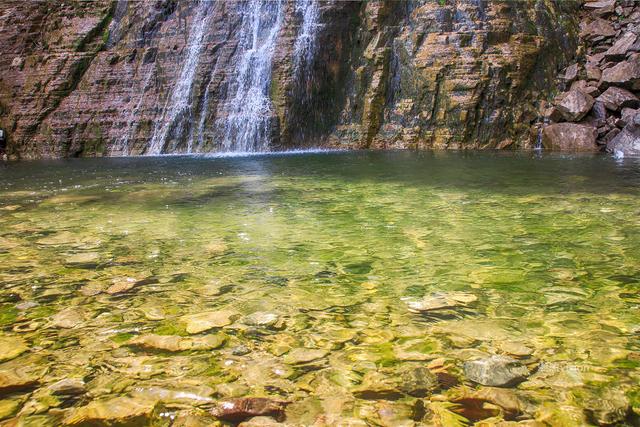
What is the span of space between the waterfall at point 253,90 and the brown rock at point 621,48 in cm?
914

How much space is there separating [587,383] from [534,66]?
13.6 metres

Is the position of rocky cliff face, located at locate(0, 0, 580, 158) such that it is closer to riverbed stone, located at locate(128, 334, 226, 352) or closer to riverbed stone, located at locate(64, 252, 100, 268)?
riverbed stone, located at locate(64, 252, 100, 268)

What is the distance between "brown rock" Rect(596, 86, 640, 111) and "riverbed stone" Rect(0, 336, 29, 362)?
13.0 metres

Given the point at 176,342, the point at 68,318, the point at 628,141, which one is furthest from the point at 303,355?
the point at 628,141

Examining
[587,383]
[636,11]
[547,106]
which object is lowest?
[587,383]

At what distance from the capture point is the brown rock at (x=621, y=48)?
1241 centimetres

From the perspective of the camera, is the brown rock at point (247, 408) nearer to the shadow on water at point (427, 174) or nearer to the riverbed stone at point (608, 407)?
the riverbed stone at point (608, 407)

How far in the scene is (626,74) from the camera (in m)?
11.9

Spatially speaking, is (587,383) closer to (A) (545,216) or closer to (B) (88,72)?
(A) (545,216)

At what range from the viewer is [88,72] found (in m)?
16.8

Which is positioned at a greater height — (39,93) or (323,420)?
(39,93)

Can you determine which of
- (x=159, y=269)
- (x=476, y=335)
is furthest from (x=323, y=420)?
(x=159, y=269)

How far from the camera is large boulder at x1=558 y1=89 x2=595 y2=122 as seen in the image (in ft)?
39.5

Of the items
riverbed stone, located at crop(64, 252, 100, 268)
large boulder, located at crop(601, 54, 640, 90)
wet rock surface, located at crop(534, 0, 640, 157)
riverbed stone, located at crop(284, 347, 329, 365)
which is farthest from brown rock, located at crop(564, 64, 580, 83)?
riverbed stone, located at crop(284, 347, 329, 365)
